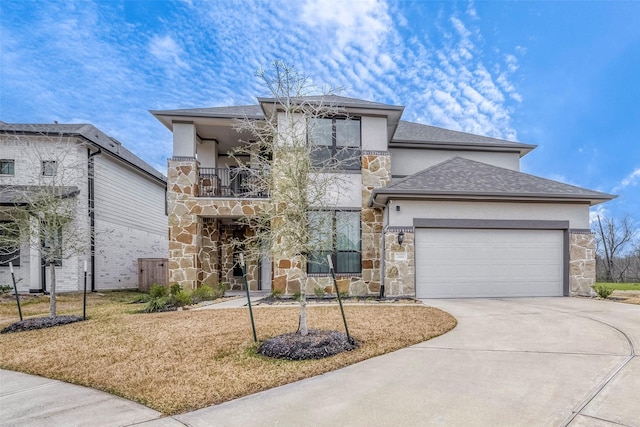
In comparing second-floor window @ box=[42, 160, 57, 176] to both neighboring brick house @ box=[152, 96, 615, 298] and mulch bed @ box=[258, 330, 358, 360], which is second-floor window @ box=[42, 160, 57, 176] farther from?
mulch bed @ box=[258, 330, 358, 360]

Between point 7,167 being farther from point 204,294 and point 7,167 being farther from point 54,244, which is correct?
point 204,294

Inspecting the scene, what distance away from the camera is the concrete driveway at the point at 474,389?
2879mm

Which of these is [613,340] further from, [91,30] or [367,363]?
[91,30]

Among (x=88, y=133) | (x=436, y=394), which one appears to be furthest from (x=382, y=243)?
(x=88, y=133)

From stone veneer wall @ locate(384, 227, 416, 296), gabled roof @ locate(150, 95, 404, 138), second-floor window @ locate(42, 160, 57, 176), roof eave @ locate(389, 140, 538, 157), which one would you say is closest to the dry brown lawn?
stone veneer wall @ locate(384, 227, 416, 296)

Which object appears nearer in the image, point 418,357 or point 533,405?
point 533,405

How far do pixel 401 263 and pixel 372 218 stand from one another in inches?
78.7

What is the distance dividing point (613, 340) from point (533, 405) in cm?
321

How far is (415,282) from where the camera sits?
32.6 ft

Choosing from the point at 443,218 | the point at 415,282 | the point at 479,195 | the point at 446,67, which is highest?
the point at 446,67

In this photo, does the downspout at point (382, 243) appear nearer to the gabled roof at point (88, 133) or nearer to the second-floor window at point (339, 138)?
the second-floor window at point (339, 138)

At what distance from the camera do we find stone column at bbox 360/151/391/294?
36.4 feet

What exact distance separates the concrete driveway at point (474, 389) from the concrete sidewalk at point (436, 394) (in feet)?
0.03

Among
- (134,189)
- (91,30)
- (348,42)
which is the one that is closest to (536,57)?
(348,42)
